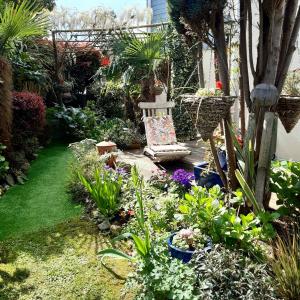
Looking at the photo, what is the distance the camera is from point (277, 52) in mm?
3020

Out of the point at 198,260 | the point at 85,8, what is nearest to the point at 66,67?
the point at 85,8

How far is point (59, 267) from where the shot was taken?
3.16 metres

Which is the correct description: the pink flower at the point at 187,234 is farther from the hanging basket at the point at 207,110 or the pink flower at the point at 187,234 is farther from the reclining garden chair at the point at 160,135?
the reclining garden chair at the point at 160,135

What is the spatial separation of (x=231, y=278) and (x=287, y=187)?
45.5 inches

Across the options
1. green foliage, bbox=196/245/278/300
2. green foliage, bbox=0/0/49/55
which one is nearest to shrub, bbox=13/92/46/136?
green foliage, bbox=0/0/49/55

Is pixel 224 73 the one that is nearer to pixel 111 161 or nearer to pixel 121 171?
pixel 121 171

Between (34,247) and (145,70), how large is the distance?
5248mm

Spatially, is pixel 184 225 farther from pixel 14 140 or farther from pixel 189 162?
pixel 14 140

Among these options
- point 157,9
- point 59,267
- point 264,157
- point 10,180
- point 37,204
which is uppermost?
point 157,9

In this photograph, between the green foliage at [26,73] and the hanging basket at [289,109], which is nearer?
the hanging basket at [289,109]

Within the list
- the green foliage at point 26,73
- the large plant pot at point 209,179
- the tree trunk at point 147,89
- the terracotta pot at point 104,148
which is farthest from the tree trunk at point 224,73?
the green foliage at point 26,73

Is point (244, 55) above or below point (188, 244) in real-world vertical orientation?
above

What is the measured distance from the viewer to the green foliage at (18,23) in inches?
189

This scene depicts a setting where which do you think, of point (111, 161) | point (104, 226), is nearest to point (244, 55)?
point (104, 226)
